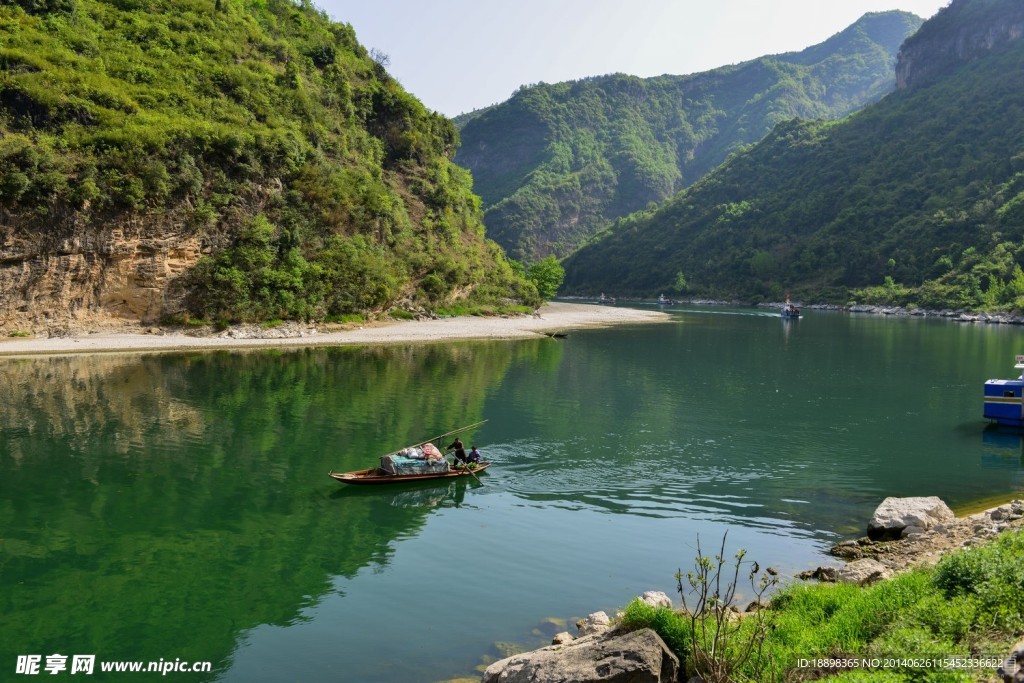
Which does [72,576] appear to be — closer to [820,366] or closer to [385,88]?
[820,366]

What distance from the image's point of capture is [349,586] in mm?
15852

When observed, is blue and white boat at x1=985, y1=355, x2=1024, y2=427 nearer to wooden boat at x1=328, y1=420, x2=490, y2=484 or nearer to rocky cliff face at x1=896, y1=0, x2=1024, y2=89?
wooden boat at x1=328, y1=420, x2=490, y2=484

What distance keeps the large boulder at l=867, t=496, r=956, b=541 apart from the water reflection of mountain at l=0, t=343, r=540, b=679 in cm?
1253

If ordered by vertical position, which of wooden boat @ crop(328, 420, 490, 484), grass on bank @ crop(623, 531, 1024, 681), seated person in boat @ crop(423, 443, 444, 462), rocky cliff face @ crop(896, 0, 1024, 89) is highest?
rocky cliff face @ crop(896, 0, 1024, 89)

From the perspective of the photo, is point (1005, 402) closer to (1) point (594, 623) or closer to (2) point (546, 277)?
(1) point (594, 623)

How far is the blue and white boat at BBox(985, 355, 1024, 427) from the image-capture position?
33.2 meters

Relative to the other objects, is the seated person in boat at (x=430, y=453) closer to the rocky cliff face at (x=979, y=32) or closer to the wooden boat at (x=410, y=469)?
the wooden boat at (x=410, y=469)

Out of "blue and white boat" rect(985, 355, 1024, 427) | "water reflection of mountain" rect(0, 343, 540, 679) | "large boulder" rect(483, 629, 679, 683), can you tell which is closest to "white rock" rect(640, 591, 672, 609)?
"large boulder" rect(483, 629, 679, 683)

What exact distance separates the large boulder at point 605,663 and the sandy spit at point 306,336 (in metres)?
53.7

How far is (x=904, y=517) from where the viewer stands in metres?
18.5

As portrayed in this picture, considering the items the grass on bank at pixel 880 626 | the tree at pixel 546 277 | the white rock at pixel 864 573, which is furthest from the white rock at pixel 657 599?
the tree at pixel 546 277

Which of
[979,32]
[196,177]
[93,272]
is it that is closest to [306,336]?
[196,177]

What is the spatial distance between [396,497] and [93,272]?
48.3m

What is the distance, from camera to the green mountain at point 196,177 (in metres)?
56.4
